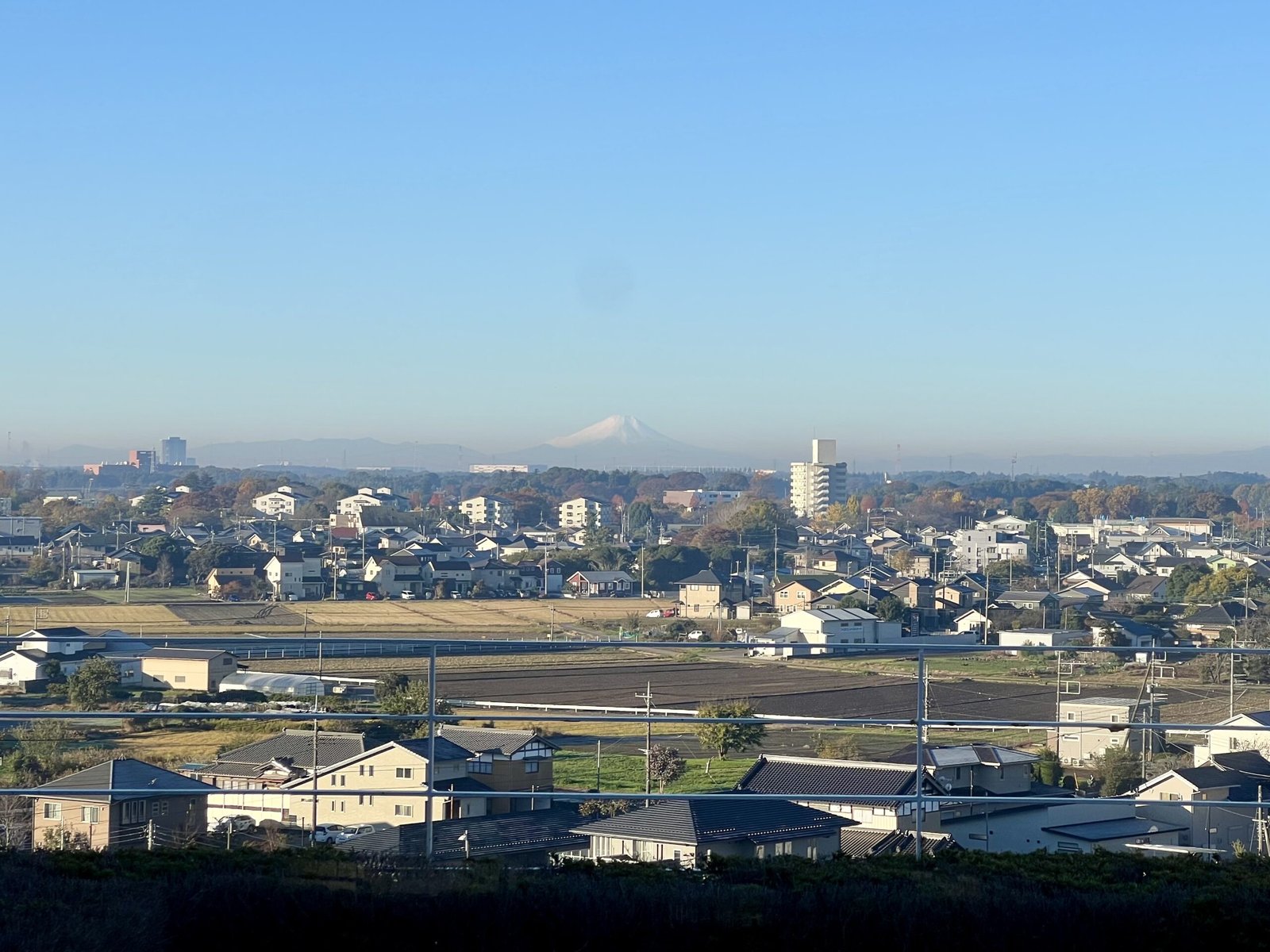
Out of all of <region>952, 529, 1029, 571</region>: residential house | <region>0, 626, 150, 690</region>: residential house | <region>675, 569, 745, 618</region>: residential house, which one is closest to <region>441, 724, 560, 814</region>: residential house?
<region>0, 626, 150, 690</region>: residential house

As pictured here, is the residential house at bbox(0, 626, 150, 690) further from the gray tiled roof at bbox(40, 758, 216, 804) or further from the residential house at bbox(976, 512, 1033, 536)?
the residential house at bbox(976, 512, 1033, 536)

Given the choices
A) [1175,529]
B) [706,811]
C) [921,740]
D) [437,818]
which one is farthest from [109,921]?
[1175,529]

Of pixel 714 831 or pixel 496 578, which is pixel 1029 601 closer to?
pixel 496 578

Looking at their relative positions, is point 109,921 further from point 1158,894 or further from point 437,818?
point 1158,894

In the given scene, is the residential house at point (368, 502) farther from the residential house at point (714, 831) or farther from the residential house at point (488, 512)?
the residential house at point (714, 831)

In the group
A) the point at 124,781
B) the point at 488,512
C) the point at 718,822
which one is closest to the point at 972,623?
the point at 718,822

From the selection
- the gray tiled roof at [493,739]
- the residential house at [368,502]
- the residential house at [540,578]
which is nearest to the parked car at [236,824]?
the gray tiled roof at [493,739]
